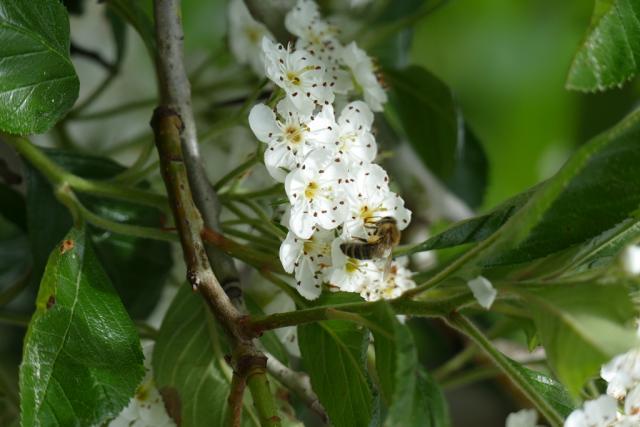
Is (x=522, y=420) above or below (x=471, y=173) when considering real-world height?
below

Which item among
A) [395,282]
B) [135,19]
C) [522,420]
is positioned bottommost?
Result: [522,420]

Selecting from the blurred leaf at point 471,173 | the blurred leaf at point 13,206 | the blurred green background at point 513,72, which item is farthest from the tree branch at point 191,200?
the blurred green background at point 513,72

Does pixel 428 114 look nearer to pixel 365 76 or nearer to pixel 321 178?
pixel 365 76

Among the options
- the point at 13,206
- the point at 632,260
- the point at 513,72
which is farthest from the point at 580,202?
the point at 513,72

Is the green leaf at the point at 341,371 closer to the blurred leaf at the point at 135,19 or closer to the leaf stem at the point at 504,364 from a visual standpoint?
the leaf stem at the point at 504,364

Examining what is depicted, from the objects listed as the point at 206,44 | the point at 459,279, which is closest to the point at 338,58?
the point at 459,279

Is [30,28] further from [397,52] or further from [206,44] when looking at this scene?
[206,44]
